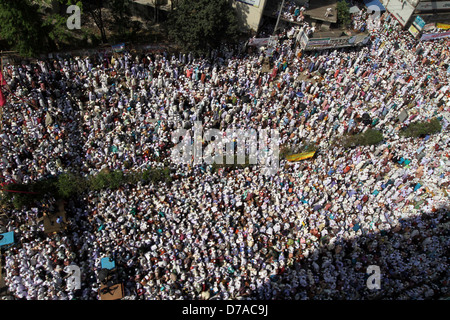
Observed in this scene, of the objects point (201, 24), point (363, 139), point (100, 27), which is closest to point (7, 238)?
point (100, 27)

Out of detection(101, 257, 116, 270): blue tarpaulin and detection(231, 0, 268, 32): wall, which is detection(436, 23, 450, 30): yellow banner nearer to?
detection(231, 0, 268, 32): wall

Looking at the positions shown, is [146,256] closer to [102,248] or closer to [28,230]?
[102,248]

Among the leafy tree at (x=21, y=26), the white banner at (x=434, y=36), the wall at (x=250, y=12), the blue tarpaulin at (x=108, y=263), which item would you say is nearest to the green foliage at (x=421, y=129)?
the white banner at (x=434, y=36)

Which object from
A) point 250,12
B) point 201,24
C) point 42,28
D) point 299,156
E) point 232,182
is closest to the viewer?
point 232,182

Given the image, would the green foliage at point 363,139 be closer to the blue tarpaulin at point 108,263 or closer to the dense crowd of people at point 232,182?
the dense crowd of people at point 232,182

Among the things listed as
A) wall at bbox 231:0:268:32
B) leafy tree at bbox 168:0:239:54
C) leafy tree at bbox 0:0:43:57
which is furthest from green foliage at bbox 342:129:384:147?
leafy tree at bbox 0:0:43:57

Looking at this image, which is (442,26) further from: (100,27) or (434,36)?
(100,27)
